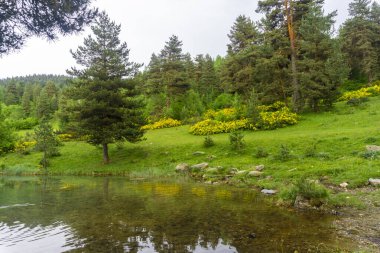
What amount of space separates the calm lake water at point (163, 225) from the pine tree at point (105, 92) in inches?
583

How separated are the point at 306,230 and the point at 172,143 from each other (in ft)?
84.3

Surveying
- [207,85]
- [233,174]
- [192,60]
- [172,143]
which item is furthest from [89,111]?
[192,60]

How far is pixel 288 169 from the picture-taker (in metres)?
19.5

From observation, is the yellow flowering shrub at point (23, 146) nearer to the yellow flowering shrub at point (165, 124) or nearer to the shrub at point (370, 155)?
the yellow flowering shrub at point (165, 124)

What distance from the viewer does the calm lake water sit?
8.99 meters

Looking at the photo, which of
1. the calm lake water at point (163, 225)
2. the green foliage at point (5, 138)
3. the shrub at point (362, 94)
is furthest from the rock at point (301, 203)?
the green foliage at point (5, 138)

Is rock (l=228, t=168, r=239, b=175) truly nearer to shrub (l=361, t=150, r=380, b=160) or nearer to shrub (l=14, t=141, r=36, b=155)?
shrub (l=361, t=150, r=380, b=160)

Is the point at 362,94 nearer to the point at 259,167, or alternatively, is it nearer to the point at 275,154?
the point at 275,154

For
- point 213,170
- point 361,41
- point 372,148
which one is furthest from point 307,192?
point 361,41

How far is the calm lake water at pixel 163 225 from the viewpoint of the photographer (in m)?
8.99

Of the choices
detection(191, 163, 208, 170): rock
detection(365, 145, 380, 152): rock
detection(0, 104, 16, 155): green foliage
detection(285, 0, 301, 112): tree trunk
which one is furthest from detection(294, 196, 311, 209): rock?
detection(0, 104, 16, 155): green foliage

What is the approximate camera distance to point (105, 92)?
3139 cm

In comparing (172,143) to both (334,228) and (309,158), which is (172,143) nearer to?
(309,158)

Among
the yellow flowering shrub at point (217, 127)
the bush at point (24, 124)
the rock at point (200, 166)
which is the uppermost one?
the bush at point (24, 124)
